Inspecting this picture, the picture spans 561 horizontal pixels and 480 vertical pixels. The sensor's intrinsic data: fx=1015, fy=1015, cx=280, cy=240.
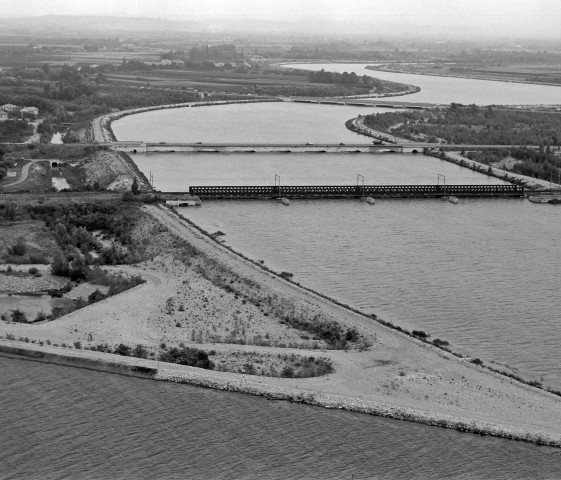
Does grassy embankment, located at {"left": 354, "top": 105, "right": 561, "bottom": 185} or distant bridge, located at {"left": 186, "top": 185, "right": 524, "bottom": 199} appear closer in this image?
distant bridge, located at {"left": 186, "top": 185, "right": 524, "bottom": 199}

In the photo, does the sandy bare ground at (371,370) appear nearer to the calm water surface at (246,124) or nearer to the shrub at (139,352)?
the shrub at (139,352)

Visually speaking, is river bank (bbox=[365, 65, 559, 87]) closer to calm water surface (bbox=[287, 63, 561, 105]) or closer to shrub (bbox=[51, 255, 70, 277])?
calm water surface (bbox=[287, 63, 561, 105])

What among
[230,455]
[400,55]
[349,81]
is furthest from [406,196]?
[400,55]

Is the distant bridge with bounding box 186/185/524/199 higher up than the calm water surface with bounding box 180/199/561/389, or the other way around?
the distant bridge with bounding box 186/185/524/199

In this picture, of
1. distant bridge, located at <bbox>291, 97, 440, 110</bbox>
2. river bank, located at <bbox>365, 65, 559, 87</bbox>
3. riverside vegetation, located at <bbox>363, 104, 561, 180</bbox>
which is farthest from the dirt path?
river bank, located at <bbox>365, 65, 559, 87</bbox>

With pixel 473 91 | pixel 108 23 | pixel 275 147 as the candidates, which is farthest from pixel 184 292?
pixel 108 23

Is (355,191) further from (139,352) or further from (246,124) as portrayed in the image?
(246,124)
